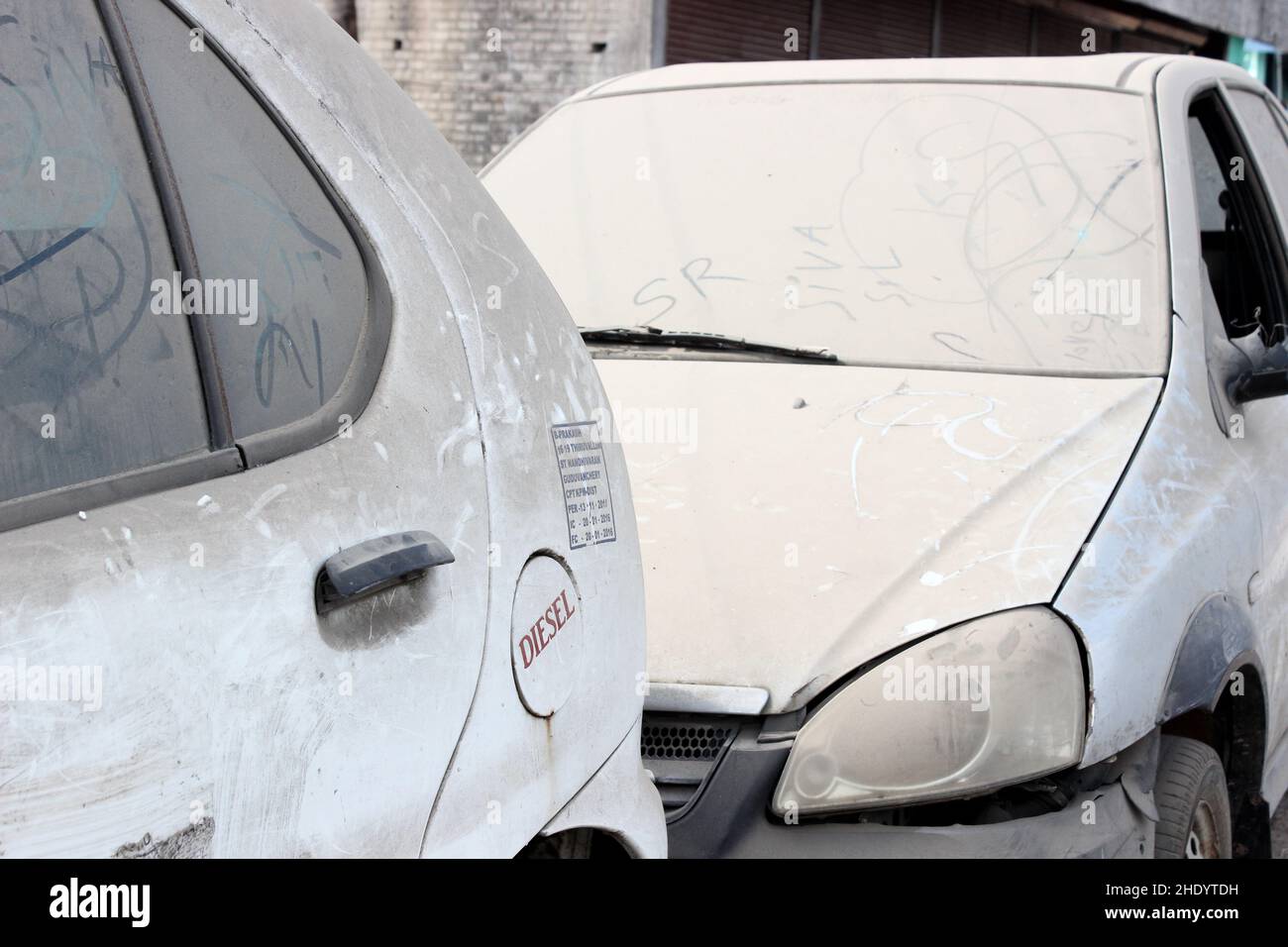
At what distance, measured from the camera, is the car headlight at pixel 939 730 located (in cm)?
246

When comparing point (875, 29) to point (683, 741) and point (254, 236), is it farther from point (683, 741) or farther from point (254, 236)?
point (254, 236)

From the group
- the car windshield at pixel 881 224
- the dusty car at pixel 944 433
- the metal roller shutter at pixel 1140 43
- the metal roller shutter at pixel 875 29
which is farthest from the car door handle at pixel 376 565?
the metal roller shutter at pixel 1140 43

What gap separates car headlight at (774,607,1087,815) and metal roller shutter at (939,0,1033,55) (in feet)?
45.0

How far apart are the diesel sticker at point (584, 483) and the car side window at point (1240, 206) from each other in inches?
99.5

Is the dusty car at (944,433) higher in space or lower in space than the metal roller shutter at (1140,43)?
lower

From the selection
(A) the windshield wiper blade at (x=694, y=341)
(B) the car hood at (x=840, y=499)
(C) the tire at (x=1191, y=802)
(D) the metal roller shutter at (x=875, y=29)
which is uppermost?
(D) the metal roller shutter at (x=875, y=29)

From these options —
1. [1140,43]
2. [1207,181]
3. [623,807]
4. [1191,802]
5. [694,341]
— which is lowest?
[1191,802]

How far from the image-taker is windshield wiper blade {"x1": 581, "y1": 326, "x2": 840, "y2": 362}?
10.9 ft

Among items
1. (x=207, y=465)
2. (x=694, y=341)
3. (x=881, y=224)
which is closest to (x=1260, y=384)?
(x=881, y=224)

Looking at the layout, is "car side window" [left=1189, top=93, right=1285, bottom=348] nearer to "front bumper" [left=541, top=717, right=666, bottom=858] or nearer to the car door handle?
"front bumper" [left=541, top=717, right=666, bottom=858]

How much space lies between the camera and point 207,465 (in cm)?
136

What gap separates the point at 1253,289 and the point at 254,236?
3.15m

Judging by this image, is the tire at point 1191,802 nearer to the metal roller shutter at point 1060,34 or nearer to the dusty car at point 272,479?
the dusty car at point 272,479

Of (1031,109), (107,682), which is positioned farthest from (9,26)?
(1031,109)
